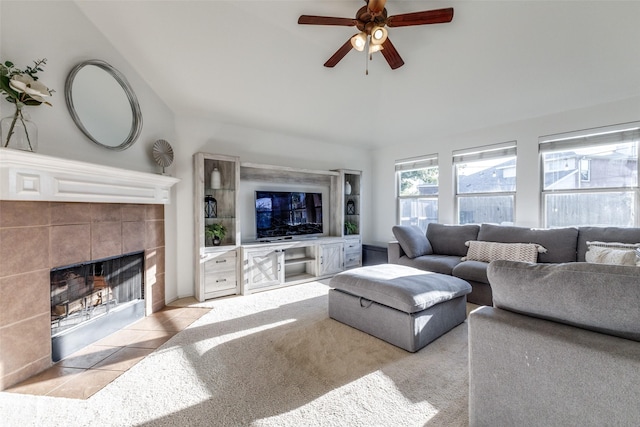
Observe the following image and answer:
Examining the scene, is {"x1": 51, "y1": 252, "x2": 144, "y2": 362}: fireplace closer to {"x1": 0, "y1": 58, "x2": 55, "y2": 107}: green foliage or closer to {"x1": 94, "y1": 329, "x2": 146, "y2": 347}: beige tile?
{"x1": 94, "y1": 329, "x2": 146, "y2": 347}: beige tile

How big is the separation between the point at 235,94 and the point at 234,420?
3180mm

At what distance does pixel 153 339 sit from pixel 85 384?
60cm

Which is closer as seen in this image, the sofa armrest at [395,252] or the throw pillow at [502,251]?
Answer: the throw pillow at [502,251]

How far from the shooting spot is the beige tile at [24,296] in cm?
173

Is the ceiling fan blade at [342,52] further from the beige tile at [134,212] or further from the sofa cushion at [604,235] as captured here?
the sofa cushion at [604,235]

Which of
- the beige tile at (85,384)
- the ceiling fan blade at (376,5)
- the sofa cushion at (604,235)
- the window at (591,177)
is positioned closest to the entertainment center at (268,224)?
the beige tile at (85,384)

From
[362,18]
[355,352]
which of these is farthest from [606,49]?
[355,352]

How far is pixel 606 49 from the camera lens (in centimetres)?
256

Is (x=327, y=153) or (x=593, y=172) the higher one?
(x=327, y=153)

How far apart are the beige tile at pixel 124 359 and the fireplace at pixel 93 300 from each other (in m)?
0.35

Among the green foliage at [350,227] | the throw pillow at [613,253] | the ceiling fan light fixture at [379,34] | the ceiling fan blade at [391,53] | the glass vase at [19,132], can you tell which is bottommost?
the throw pillow at [613,253]

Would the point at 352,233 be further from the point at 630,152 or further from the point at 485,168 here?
the point at 630,152

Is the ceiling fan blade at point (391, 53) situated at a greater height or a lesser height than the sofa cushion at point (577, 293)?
greater

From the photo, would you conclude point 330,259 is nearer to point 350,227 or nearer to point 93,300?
point 350,227
